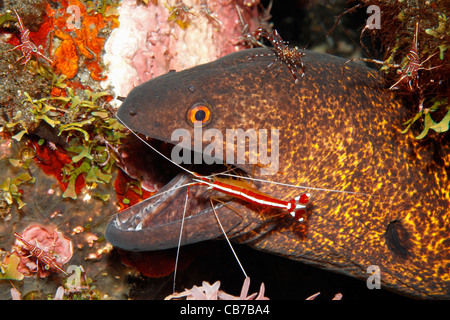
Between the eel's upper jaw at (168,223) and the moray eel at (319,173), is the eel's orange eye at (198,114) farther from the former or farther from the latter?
the eel's upper jaw at (168,223)

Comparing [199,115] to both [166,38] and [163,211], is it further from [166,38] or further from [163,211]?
[166,38]

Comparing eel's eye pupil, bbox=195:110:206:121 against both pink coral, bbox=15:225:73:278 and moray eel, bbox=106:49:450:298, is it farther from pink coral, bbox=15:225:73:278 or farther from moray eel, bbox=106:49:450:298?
pink coral, bbox=15:225:73:278

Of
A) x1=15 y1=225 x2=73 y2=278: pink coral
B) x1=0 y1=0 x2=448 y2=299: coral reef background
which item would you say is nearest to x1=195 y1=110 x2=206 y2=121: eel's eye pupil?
x1=0 y1=0 x2=448 y2=299: coral reef background

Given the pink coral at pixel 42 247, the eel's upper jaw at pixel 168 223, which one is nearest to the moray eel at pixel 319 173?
the eel's upper jaw at pixel 168 223
